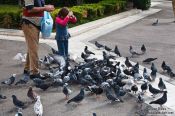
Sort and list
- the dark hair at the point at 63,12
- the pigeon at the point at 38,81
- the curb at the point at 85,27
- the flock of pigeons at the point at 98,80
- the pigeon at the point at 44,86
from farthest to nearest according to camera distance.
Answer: the curb at the point at 85,27 → the dark hair at the point at 63,12 → the pigeon at the point at 38,81 → the pigeon at the point at 44,86 → the flock of pigeons at the point at 98,80

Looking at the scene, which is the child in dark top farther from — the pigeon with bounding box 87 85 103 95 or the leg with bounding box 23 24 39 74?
the pigeon with bounding box 87 85 103 95

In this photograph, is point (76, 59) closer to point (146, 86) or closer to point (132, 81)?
point (132, 81)

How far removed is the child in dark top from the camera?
11016 millimetres

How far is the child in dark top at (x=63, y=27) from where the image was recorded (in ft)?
36.1

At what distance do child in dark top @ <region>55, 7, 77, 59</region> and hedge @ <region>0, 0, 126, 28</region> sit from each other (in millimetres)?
5495

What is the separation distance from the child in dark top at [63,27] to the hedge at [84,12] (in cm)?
550

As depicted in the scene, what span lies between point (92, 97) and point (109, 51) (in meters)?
3.92

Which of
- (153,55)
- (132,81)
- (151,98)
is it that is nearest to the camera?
(151,98)

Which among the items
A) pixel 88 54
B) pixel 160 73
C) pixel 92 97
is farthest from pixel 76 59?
pixel 92 97

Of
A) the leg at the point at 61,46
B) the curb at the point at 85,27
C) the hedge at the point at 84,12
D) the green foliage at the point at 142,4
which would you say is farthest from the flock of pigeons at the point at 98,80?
the green foliage at the point at 142,4

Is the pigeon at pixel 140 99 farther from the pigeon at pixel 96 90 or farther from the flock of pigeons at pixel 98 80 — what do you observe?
the pigeon at pixel 96 90

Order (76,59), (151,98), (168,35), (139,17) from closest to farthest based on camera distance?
(151,98)
(76,59)
(168,35)
(139,17)

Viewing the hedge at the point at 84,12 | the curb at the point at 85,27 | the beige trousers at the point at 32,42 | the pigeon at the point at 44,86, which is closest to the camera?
the pigeon at the point at 44,86

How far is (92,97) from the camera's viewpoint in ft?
28.7
